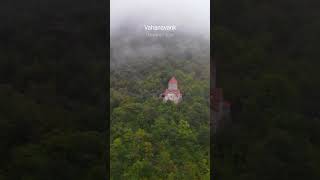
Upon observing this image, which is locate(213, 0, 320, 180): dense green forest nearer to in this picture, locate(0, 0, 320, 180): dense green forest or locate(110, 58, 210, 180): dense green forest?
locate(0, 0, 320, 180): dense green forest

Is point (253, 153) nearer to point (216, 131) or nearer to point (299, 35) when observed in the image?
point (216, 131)

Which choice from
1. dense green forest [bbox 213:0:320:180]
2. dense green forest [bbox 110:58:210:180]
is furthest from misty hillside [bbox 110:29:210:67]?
dense green forest [bbox 213:0:320:180]

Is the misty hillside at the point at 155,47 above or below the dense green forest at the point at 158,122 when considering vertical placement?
above
